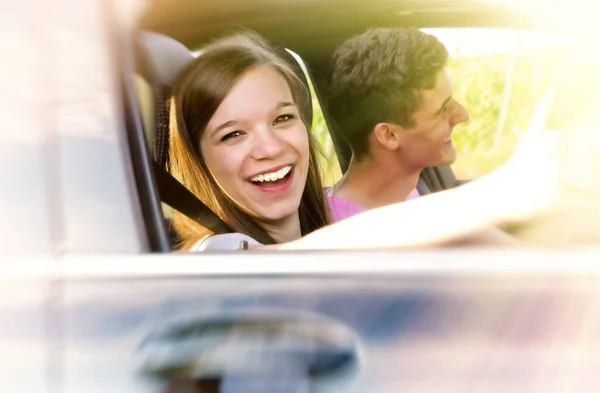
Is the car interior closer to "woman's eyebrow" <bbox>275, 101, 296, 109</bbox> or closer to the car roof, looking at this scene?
the car roof

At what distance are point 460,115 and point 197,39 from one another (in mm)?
576

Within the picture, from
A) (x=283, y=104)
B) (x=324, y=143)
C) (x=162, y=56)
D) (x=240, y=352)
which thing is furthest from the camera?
(x=324, y=143)

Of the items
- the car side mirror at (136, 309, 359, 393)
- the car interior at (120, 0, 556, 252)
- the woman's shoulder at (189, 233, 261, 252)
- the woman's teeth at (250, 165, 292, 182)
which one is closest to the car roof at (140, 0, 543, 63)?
the car interior at (120, 0, 556, 252)

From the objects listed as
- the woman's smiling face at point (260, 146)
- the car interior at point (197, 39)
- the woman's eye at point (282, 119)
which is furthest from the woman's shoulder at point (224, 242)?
the woman's eye at point (282, 119)

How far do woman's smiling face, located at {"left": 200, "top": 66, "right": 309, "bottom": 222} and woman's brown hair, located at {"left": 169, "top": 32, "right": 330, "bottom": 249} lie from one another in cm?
2

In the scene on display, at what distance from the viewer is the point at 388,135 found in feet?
7.37

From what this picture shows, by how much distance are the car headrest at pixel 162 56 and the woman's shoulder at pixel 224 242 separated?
0.33m

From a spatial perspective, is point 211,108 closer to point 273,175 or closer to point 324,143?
point 273,175

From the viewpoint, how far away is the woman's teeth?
80.6 inches

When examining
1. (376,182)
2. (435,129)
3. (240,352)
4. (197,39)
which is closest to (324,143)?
(376,182)

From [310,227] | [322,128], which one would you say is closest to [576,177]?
[310,227]

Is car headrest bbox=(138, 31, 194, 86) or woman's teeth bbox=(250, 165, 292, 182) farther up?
car headrest bbox=(138, 31, 194, 86)

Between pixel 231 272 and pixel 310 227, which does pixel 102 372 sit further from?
pixel 310 227

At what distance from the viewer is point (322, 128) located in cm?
219
